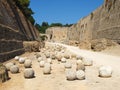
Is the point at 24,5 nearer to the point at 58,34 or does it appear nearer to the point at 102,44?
the point at 102,44

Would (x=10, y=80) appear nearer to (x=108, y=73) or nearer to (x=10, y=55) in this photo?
(x=108, y=73)

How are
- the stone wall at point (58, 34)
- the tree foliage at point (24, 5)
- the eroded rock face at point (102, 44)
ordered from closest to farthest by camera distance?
the eroded rock face at point (102, 44), the tree foliage at point (24, 5), the stone wall at point (58, 34)

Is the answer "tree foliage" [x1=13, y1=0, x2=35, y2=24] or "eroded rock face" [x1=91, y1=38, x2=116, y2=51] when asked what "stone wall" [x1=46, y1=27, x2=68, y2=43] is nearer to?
"tree foliage" [x1=13, y1=0, x2=35, y2=24]

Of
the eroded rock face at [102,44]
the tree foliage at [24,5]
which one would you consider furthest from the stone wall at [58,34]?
the eroded rock face at [102,44]

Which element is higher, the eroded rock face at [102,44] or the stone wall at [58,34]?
the stone wall at [58,34]

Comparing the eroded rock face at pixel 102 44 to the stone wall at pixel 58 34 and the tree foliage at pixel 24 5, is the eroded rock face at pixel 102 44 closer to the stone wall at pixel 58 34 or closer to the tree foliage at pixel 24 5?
the tree foliage at pixel 24 5

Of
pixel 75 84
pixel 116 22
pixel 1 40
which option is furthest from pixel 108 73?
pixel 116 22

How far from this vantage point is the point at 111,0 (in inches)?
1214

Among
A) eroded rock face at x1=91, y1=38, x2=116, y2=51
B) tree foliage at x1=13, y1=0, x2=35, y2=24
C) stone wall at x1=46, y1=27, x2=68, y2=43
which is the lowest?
eroded rock face at x1=91, y1=38, x2=116, y2=51

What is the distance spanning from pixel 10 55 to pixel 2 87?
Result: 9.01 meters

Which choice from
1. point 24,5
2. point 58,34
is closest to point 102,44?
point 24,5

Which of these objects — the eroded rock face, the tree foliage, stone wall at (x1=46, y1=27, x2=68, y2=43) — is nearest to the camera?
the eroded rock face

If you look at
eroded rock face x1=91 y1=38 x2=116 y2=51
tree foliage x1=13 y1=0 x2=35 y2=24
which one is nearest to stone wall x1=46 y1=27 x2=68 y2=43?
tree foliage x1=13 y1=0 x2=35 y2=24

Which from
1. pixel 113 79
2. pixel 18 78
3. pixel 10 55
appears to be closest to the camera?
pixel 113 79
